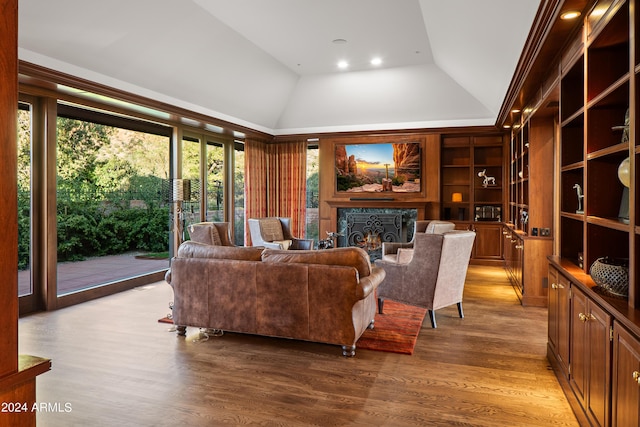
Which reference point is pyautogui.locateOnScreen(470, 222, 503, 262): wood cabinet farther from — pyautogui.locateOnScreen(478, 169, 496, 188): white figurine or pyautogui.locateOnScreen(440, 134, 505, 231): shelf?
pyautogui.locateOnScreen(478, 169, 496, 188): white figurine

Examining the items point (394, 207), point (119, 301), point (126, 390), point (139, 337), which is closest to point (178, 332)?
point (139, 337)

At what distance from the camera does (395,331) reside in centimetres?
434

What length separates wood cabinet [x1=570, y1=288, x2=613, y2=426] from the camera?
6.99 feet

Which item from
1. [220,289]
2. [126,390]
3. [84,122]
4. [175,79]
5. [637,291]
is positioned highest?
[175,79]

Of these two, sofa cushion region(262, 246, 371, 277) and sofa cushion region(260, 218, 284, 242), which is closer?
sofa cushion region(262, 246, 371, 277)

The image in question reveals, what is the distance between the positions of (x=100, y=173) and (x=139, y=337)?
2.97m

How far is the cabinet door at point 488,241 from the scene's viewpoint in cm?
844

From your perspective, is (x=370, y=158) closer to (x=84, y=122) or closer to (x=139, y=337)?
(x=84, y=122)

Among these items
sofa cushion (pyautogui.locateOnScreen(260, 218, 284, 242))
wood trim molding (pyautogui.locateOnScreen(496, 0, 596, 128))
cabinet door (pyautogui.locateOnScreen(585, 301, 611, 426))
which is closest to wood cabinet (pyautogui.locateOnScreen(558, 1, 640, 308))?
wood trim molding (pyautogui.locateOnScreen(496, 0, 596, 128))

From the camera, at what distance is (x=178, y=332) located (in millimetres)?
4227

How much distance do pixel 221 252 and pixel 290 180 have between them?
587cm

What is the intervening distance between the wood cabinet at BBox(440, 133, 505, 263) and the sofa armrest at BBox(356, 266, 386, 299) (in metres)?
5.17

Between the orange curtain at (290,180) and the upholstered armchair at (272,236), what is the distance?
1715 millimetres

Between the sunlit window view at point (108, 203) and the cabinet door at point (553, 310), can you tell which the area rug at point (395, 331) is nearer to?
the cabinet door at point (553, 310)
